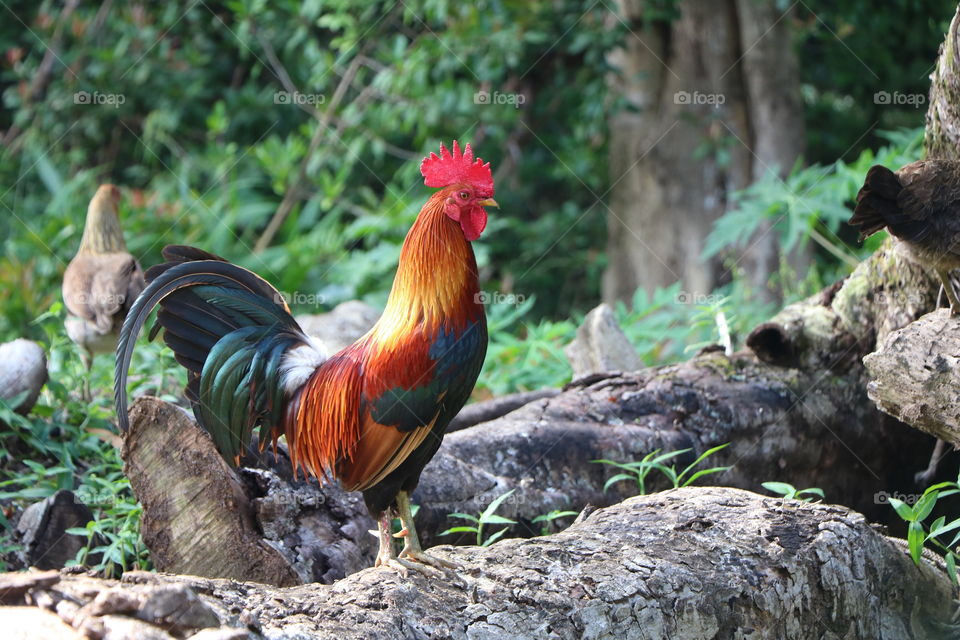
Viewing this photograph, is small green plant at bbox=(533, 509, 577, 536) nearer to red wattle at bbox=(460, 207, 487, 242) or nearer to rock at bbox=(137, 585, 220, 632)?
red wattle at bbox=(460, 207, 487, 242)

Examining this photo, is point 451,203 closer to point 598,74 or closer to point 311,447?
point 311,447

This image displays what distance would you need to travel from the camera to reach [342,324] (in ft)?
20.3

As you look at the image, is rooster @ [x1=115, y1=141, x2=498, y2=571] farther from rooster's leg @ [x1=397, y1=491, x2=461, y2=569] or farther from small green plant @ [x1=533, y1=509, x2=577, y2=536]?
small green plant @ [x1=533, y1=509, x2=577, y2=536]

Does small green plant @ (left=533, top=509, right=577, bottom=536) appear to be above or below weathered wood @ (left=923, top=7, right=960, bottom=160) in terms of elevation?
below

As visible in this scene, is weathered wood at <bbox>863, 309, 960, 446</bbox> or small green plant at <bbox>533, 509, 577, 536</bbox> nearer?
weathered wood at <bbox>863, 309, 960, 446</bbox>

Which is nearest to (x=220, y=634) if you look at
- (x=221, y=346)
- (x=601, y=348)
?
(x=221, y=346)

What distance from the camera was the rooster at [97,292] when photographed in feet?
15.9

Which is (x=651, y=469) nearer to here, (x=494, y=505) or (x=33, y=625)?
(x=494, y=505)

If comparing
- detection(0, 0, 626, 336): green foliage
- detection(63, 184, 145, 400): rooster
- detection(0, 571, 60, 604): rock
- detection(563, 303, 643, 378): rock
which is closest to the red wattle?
detection(0, 571, 60, 604): rock

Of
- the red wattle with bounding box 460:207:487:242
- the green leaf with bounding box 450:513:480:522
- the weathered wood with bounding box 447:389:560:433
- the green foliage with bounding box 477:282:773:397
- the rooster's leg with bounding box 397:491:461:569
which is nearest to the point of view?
the rooster's leg with bounding box 397:491:461:569

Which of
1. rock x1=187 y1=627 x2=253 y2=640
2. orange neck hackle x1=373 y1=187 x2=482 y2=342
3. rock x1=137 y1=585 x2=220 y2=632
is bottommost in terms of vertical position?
rock x1=187 y1=627 x2=253 y2=640

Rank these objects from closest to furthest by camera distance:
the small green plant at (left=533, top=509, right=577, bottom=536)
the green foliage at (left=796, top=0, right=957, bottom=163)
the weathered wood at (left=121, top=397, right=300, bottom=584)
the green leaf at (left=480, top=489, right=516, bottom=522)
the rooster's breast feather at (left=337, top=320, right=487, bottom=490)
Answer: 1. the rooster's breast feather at (left=337, top=320, right=487, bottom=490)
2. the weathered wood at (left=121, top=397, right=300, bottom=584)
3. the green leaf at (left=480, top=489, right=516, bottom=522)
4. the small green plant at (left=533, top=509, right=577, bottom=536)
5. the green foliage at (left=796, top=0, right=957, bottom=163)

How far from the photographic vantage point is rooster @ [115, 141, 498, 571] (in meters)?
3.04

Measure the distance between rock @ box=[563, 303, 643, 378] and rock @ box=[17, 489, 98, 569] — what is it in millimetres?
2595
